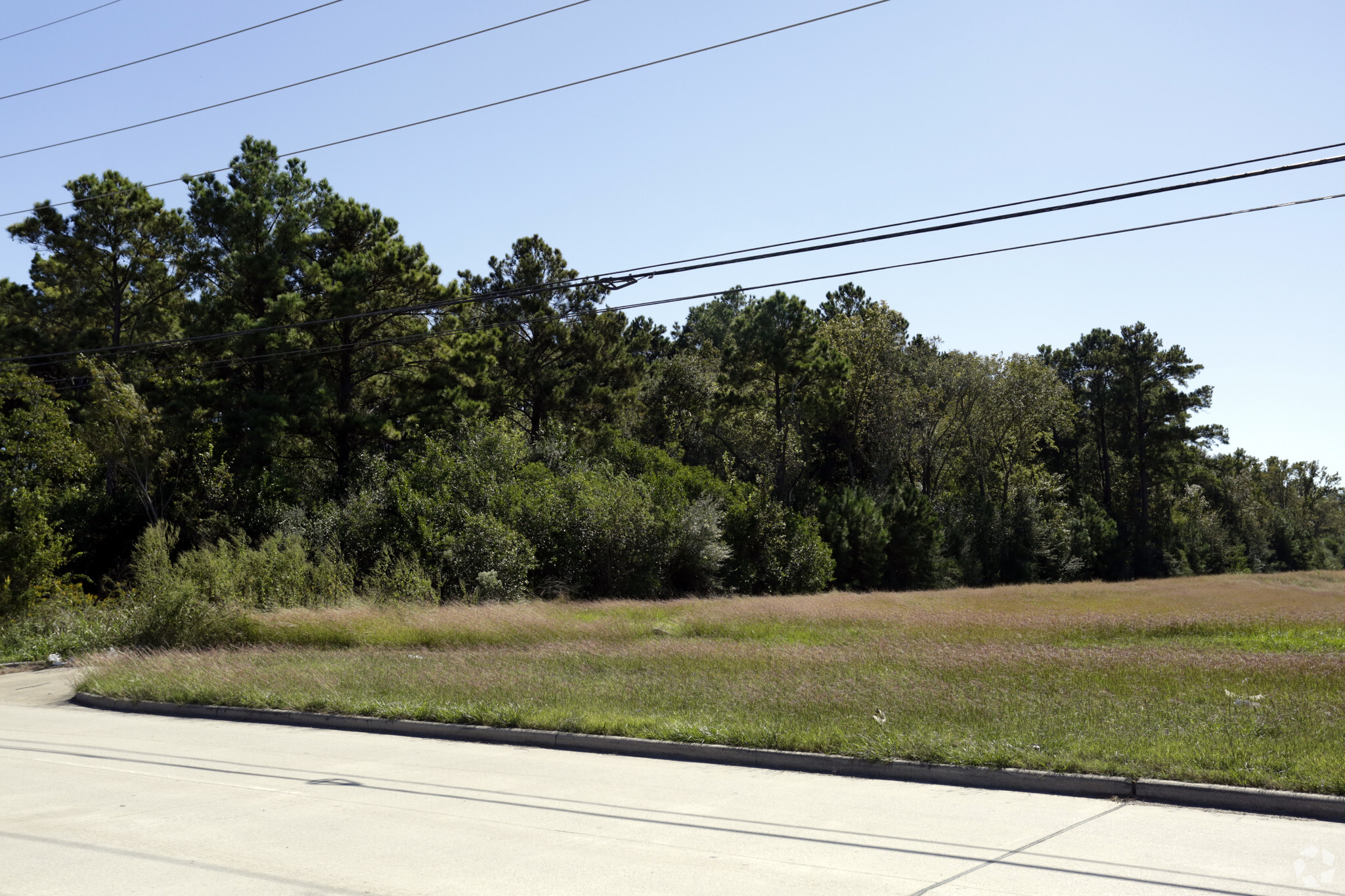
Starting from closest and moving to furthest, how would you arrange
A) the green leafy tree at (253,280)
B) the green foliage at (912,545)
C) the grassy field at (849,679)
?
the grassy field at (849,679), the green leafy tree at (253,280), the green foliage at (912,545)

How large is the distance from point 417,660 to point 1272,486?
123 metres

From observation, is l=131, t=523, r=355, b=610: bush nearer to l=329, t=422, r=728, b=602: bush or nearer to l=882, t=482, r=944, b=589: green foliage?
l=329, t=422, r=728, b=602: bush

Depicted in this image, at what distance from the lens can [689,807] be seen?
7.93 meters

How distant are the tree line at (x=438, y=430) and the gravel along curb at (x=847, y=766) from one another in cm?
663

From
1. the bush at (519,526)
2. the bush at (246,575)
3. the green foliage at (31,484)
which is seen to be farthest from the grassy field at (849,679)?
the green foliage at (31,484)

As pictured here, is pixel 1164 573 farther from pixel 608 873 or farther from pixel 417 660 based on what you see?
pixel 608 873

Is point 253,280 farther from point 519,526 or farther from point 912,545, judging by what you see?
point 912,545

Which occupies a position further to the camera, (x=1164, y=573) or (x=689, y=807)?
(x=1164, y=573)

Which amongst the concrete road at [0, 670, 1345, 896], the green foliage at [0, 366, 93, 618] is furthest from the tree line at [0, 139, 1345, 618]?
the concrete road at [0, 670, 1345, 896]

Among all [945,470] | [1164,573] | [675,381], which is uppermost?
[675,381]

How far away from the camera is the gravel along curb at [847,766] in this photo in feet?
24.8

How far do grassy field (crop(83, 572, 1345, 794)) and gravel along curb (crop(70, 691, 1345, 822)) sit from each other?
17 cm

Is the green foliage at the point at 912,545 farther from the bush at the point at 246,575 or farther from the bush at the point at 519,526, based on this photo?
the bush at the point at 246,575

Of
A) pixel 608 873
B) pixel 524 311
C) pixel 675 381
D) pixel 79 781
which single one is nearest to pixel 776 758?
pixel 608 873
